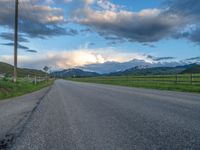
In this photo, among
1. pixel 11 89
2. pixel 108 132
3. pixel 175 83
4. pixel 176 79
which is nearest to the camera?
pixel 108 132

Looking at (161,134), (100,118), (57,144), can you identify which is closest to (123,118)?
(100,118)

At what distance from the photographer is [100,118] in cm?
1025

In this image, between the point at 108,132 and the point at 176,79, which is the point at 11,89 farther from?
the point at 108,132

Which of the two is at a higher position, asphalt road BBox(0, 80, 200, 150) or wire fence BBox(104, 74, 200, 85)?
wire fence BBox(104, 74, 200, 85)

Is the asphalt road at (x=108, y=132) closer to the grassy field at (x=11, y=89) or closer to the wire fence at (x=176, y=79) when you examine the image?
the grassy field at (x=11, y=89)

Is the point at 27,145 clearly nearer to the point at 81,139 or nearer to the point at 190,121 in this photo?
the point at 81,139

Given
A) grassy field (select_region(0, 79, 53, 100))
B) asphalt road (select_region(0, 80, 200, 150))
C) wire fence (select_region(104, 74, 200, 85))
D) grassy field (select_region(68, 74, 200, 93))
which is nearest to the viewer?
asphalt road (select_region(0, 80, 200, 150))

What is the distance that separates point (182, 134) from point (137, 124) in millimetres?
1724

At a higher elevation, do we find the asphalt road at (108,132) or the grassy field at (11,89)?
the grassy field at (11,89)

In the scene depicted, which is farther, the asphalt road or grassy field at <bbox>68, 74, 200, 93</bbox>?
grassy field at <bbox>68, 74, 200, 93</bbox>

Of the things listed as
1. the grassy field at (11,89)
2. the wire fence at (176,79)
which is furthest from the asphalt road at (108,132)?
the wire fence at (176,79)

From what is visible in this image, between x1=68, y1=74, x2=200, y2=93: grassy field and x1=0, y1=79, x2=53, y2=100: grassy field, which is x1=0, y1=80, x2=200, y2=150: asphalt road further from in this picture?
x1=68, y1=74, x2=200, y2=93: grassy field

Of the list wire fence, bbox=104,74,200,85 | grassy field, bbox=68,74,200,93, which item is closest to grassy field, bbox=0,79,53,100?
grassy field, bbox=68,74,200,93

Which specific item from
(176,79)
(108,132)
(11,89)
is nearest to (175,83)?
(176,79)
